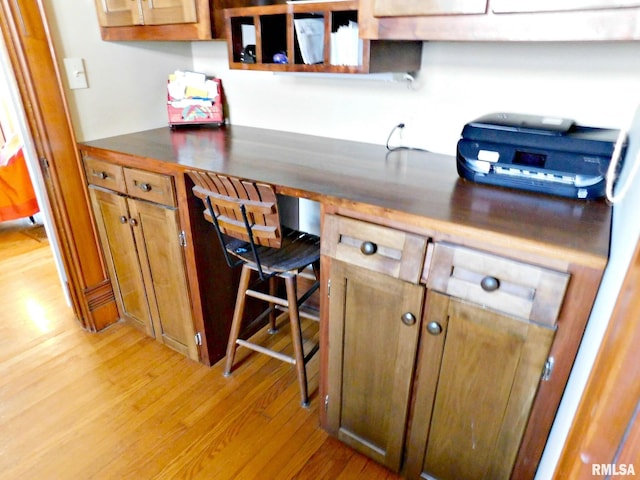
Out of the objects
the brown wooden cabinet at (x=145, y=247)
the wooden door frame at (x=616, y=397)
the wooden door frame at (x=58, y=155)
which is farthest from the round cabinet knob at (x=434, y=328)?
the wooden door frame at (x=58, y=155)

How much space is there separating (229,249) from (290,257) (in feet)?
0.80

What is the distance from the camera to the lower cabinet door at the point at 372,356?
1.17m

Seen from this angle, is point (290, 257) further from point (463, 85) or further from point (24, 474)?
point (24, 474)

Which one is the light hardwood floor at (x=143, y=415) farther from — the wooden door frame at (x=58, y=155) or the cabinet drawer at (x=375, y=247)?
the cabinet drawer at (x=375, y=247)

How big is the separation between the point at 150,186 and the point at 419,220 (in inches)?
42.9

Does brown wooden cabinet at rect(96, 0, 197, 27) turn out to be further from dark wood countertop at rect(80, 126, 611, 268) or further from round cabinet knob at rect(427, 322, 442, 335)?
round cabinet knob at rect(427, 322, 442, 335)

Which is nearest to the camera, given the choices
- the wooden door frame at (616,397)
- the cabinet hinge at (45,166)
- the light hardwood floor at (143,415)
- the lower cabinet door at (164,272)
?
the wooden door frame at (616,397)

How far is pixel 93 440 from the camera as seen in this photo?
1.55 metres

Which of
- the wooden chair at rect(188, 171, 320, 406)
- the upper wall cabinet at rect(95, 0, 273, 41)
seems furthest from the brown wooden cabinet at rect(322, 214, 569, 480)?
the upper wall cabinet at rect(95, 0, 273, 41)

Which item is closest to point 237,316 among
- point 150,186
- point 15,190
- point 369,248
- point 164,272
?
point 164,272

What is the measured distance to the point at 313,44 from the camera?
1.48 m

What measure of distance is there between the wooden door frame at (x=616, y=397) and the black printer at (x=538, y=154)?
0.59 meters

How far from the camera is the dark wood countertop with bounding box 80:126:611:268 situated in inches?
37.9

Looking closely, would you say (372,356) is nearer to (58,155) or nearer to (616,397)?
(616,397)
